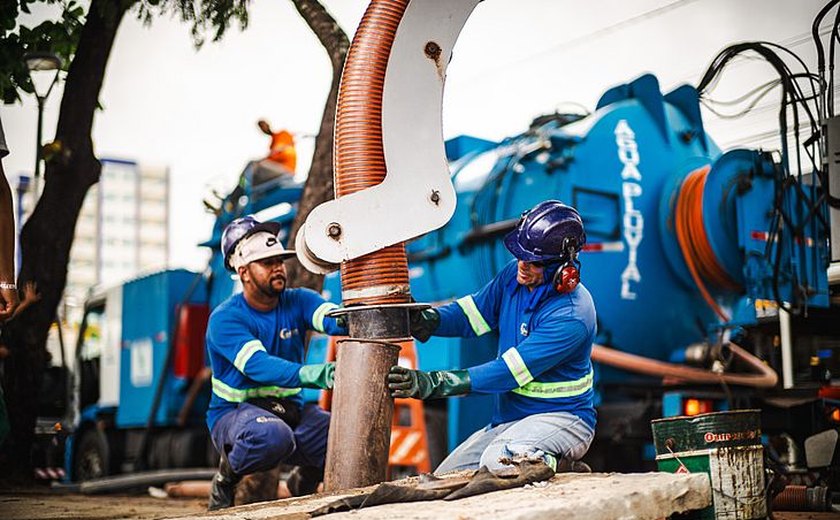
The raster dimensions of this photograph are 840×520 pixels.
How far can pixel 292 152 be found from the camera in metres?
9.32

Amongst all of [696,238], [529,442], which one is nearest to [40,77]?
[696,238]

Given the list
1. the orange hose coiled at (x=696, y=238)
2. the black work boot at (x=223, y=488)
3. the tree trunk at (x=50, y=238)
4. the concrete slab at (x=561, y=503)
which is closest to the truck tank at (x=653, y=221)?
the orange hose coiled at (x=696, y=238)

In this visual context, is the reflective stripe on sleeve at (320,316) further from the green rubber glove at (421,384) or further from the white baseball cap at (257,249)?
the green rubber glove at (421,384)

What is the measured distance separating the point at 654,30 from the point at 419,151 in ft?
10.2

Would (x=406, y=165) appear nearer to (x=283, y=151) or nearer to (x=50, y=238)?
(x=50, y=238)

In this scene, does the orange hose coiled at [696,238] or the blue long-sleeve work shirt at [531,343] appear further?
the orange hose coiled at [696,238]

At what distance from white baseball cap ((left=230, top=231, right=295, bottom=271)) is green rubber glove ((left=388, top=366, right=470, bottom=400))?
4.16ft

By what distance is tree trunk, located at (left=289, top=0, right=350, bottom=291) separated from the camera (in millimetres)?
6324

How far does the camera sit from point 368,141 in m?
3.96

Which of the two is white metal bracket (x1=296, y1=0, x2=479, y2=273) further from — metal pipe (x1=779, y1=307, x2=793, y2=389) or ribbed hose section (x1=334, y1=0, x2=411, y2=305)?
metal pipe (x1=779, y1=307, x2=793, y2=389)

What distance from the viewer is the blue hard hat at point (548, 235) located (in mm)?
4062

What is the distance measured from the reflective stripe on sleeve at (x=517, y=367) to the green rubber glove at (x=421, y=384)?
206 mm

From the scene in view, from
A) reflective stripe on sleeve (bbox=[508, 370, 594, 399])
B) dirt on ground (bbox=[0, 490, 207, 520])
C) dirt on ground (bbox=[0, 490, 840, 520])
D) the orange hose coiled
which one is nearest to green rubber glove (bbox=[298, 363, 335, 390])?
reflective stripe on sleeve (bbox=[508, 370, 594, 399])

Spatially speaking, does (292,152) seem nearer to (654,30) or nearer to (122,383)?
(122,383)
